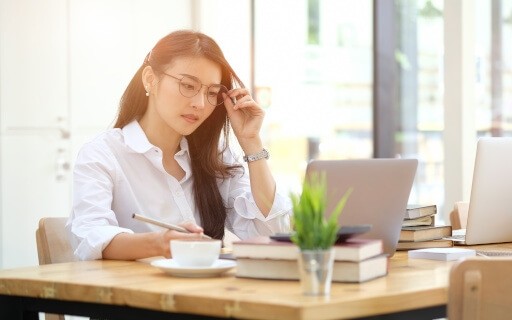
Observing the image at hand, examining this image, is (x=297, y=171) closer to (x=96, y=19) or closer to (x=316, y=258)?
(x=96, y=19)

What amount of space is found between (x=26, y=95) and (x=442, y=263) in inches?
122

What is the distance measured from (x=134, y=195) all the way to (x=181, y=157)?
0.75 feet

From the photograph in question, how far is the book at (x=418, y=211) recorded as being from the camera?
8.63 feet

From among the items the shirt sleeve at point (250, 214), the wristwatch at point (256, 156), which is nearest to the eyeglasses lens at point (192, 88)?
the wristwatch at point (256, 156)

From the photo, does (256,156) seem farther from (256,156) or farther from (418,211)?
(418,211)

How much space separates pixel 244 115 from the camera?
296cm

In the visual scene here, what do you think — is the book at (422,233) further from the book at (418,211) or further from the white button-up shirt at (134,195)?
the white button-up shirt at (134,195)

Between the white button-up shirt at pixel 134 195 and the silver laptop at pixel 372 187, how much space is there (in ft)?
1.75

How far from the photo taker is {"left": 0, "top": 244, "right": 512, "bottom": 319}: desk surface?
61.9 inches

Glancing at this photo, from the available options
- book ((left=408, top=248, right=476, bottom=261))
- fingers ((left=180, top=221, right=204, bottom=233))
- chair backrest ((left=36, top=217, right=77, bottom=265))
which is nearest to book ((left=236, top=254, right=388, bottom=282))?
fingers ((left=180, top=221, right=204, bottom=233))

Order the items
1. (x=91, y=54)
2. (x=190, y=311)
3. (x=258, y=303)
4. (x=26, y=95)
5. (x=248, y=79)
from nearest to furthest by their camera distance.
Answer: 1. (x=258, y=303)
2. (x=190, y=311)
3. (x=26, y=95)
4. (x=91, y=54)
5. (x=248, y=79)

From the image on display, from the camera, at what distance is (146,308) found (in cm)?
178

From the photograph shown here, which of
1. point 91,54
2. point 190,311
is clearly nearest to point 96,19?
point 91,54

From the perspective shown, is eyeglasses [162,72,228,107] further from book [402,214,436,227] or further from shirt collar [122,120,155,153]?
book [402,214,436,227]
